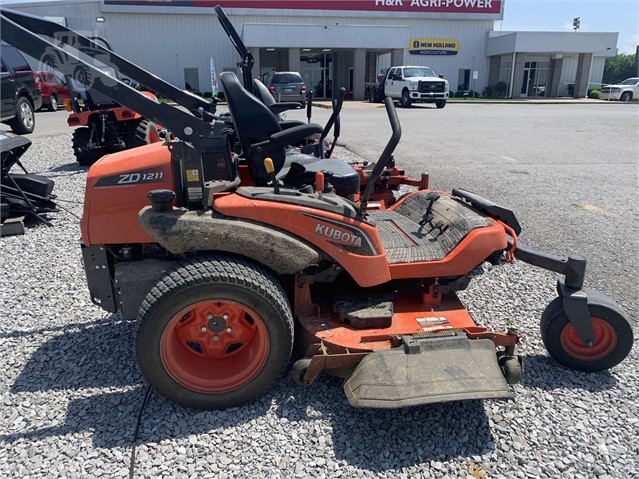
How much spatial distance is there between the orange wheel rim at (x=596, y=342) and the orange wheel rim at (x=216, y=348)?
1.76 metres

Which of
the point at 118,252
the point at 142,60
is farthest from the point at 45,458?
the point at 142,60

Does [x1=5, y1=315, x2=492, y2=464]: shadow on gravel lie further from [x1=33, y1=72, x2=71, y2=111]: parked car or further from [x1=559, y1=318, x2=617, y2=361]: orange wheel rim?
[x1=33, y1=72, x2=71, y2=111]: parked car

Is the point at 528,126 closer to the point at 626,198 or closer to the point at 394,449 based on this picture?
the point at 626,198

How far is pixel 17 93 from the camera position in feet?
37.5

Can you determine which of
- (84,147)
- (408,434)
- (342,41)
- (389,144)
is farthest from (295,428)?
(342,41)

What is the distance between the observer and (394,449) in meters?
2.35

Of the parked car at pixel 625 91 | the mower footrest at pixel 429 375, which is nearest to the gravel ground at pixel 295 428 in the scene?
the mower footrest at pixel 429 375

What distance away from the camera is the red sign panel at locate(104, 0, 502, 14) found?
2994 cm

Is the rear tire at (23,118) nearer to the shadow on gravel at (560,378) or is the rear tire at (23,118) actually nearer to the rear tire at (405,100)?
the shadow on gravel at (560,378)

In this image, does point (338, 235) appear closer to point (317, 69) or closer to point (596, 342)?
point (596, 342)

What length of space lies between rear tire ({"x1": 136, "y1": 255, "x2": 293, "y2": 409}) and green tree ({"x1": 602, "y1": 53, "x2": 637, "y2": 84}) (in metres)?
59.9

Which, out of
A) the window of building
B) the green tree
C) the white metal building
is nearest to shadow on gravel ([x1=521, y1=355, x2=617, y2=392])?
the white metal building

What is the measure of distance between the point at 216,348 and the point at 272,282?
0.50m

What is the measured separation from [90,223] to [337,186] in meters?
1.84
